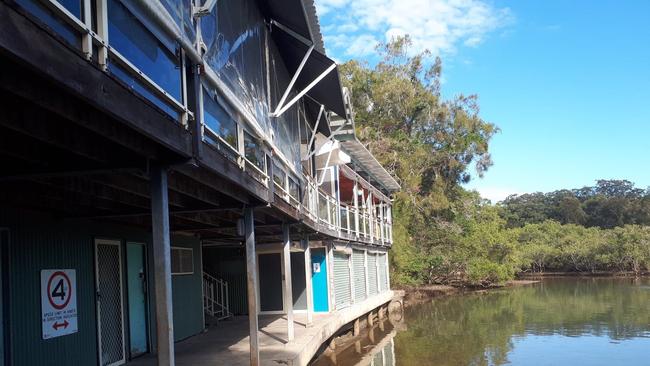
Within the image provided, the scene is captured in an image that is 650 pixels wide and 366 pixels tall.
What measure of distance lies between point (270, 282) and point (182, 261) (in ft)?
18.9

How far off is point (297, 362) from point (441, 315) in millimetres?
17895

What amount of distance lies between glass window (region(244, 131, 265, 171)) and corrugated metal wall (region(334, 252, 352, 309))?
10748mm

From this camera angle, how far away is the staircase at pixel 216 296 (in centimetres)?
1695

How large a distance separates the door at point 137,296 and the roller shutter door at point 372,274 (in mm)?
14195

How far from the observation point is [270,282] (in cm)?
1850

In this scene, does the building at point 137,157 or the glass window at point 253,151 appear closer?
the building at point 137,157

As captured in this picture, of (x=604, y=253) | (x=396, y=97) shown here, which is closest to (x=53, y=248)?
(x=396, y=97)

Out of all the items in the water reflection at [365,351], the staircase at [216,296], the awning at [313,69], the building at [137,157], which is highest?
the awning at [313,69]

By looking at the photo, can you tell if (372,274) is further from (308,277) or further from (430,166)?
(430,166)

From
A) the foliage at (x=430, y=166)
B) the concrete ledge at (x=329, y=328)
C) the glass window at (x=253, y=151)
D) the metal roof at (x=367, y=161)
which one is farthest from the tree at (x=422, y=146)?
the glass window at (x=253, y=151)

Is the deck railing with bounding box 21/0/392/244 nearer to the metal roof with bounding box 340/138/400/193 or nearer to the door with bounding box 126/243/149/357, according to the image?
the door with bounding box 126/243/149/357

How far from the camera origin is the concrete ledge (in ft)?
35.0

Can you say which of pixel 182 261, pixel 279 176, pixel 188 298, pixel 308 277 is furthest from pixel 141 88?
pixel 308 277

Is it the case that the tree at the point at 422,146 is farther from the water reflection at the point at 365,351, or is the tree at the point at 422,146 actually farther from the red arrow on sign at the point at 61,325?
the red arrow on sign at the point at 61,325
